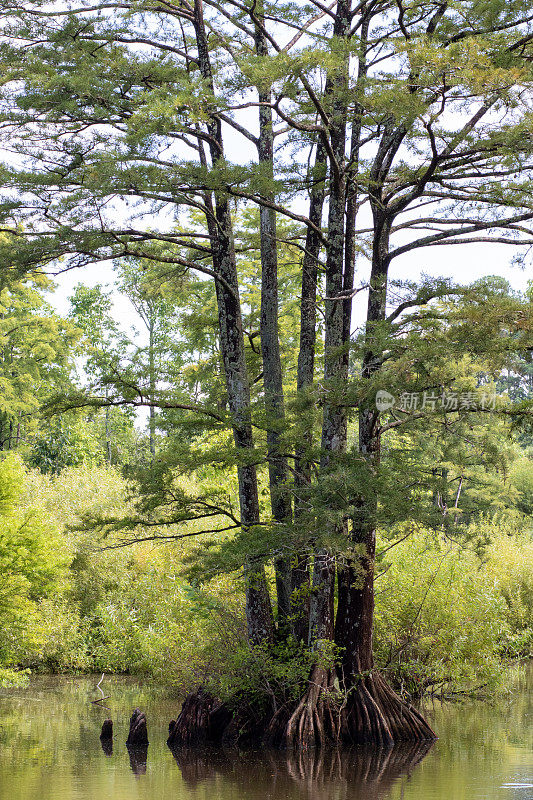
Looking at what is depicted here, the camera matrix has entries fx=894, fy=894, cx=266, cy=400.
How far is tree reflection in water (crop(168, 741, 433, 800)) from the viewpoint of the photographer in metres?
8.66

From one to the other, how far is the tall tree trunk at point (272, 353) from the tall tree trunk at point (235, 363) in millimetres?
339

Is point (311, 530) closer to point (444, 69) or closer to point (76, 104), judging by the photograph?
point (444, 69)

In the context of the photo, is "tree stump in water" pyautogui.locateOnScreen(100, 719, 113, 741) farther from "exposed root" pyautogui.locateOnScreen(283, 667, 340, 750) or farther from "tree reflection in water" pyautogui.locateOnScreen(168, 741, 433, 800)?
"exposed root" pyautogui.locateOnScreen(283, 667, 340, 750)

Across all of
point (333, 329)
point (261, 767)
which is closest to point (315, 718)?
point (261, 767)

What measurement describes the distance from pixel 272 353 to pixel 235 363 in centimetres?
82

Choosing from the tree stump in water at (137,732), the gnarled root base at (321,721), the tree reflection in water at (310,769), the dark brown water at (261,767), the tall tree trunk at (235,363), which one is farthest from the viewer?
the tall tree trunk at (235,363)

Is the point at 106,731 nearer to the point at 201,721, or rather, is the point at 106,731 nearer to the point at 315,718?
the point at 201,721

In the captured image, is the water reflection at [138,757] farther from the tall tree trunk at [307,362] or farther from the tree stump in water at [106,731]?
the tall tree trunk at [307,362]

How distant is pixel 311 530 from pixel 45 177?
4865mm

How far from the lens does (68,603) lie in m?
19.4

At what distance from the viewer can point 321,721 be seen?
10469 mm

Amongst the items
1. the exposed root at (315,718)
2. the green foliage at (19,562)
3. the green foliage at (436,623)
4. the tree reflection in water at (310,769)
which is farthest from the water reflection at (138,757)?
the green foliage at (436,623)

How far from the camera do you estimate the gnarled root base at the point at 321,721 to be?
10.4 meters

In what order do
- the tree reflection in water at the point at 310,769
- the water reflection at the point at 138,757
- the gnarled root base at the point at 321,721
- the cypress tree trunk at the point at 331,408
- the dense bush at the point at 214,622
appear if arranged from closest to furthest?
the tree reflection in water at the point at 310,769 → the water reflection at the point at 138,757 → the cypress tree trunk at the point at 331,408 → the gnarled root base at the point at 321,721 → the dense bush at the point at 214,622
